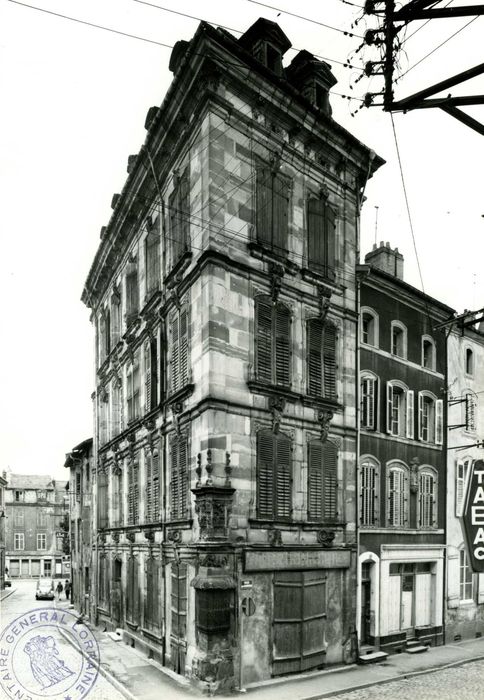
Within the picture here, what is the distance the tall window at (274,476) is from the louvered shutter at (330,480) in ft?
5.25

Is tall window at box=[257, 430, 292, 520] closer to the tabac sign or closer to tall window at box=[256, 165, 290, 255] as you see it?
tall window at box=[256, 165, 290, 255]

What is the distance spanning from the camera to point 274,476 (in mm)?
19359

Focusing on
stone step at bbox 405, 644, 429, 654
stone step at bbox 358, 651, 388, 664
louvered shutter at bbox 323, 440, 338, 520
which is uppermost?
louvered shutter at bbox 323, 440, 338, 520

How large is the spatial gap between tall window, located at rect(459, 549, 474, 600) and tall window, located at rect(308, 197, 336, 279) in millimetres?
12550

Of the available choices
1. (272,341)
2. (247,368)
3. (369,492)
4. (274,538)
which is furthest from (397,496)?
(247,368)

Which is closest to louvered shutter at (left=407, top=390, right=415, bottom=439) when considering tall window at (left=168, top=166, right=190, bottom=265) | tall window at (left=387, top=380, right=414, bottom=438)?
tall window at (left=387, top=380, right=414, bottom=438)

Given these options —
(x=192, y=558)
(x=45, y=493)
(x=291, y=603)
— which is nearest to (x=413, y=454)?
(x=291, y=603)

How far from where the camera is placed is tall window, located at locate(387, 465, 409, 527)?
78.7 ft

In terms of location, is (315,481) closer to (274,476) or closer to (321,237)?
(274,476)

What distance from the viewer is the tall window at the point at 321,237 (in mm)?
21734

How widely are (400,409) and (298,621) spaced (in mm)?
9078

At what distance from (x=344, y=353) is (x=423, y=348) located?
588cm

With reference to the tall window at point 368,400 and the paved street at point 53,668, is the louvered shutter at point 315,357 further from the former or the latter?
the paved street at point 53,668

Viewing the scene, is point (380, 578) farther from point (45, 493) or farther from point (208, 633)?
point (45, 493)
